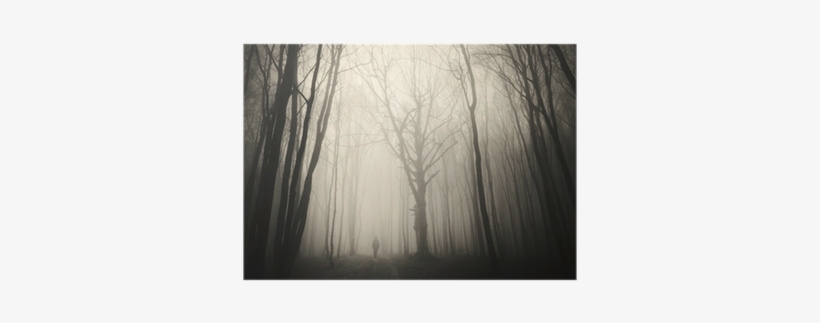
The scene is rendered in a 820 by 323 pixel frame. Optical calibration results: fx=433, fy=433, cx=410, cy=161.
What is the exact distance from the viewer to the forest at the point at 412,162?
9.96 ft

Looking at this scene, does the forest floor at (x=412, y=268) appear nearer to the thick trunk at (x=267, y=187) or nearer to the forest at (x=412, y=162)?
the forest at (x=412, y=162)

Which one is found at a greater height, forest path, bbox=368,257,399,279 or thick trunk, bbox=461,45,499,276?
thick trunk, bbox=461,45,499,276

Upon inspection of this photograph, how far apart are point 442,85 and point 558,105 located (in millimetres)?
842

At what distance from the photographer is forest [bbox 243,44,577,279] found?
3.04 m

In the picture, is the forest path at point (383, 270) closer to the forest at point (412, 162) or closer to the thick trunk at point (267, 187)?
the forest at point (412, 162)

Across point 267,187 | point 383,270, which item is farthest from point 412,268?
point 267,187

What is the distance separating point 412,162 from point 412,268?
751 millimetres

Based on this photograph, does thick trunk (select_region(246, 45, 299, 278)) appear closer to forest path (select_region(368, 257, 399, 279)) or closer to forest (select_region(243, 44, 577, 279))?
forest (select_region(243, 44, 577, 279))

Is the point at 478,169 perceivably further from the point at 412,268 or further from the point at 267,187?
the point at 267,187

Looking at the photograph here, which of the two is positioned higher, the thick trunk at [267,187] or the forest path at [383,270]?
the thick trunk at [267,187]

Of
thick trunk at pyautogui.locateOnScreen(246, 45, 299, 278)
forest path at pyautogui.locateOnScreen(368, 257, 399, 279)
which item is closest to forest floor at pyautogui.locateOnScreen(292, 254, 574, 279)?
forest path at pyautogui.locateOnScreen(368, 257, 399, 279)

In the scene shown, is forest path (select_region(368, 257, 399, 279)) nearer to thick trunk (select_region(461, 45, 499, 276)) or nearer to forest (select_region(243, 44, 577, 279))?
forest (select_region(243, 44, 577, 279))

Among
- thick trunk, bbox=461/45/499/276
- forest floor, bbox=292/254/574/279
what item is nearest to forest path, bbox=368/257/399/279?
forest floor, bbox=292/254/574/279

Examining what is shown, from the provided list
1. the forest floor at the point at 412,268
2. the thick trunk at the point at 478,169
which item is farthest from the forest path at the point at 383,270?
the thick trunk at the point at 478,169
